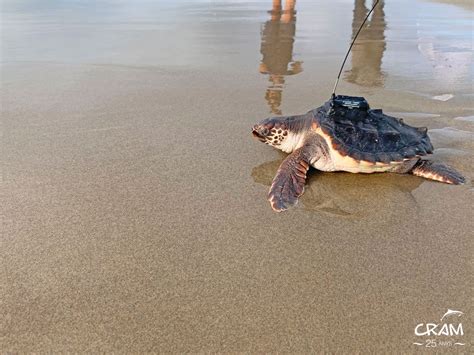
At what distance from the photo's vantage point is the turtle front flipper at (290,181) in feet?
10.5

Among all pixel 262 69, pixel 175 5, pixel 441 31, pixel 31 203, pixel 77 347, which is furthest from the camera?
pixel 175 5

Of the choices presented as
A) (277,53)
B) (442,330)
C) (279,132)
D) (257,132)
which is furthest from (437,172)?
(277,53)

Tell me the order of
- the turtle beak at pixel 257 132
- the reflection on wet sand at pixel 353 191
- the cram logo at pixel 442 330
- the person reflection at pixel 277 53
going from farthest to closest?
the person reflection at pixel 277 53 → the turtle beak at pixel 257 132 → the reflection on wet sand at pixel 353 191 → the cram logo at pixel 442 330

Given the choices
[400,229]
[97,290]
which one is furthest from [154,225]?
[400,229]

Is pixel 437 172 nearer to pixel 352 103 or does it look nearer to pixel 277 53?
pixel 352 103

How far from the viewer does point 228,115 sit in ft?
16.1

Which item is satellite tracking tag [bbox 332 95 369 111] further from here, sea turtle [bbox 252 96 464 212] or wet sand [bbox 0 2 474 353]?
wet sand [bbox 0 2 474 353]

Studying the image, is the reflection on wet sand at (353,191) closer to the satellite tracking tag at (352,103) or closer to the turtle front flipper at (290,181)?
the turtle front flipper at (290,181)

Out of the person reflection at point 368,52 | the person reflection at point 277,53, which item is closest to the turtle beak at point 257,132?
the person reflection at point 277,53

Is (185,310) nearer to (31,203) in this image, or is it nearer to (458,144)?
(31,203)

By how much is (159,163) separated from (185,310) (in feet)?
6.09

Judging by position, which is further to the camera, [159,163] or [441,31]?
[441,31]

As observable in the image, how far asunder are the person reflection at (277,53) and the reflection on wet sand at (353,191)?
1560 millimetres

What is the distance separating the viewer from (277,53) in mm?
7434
